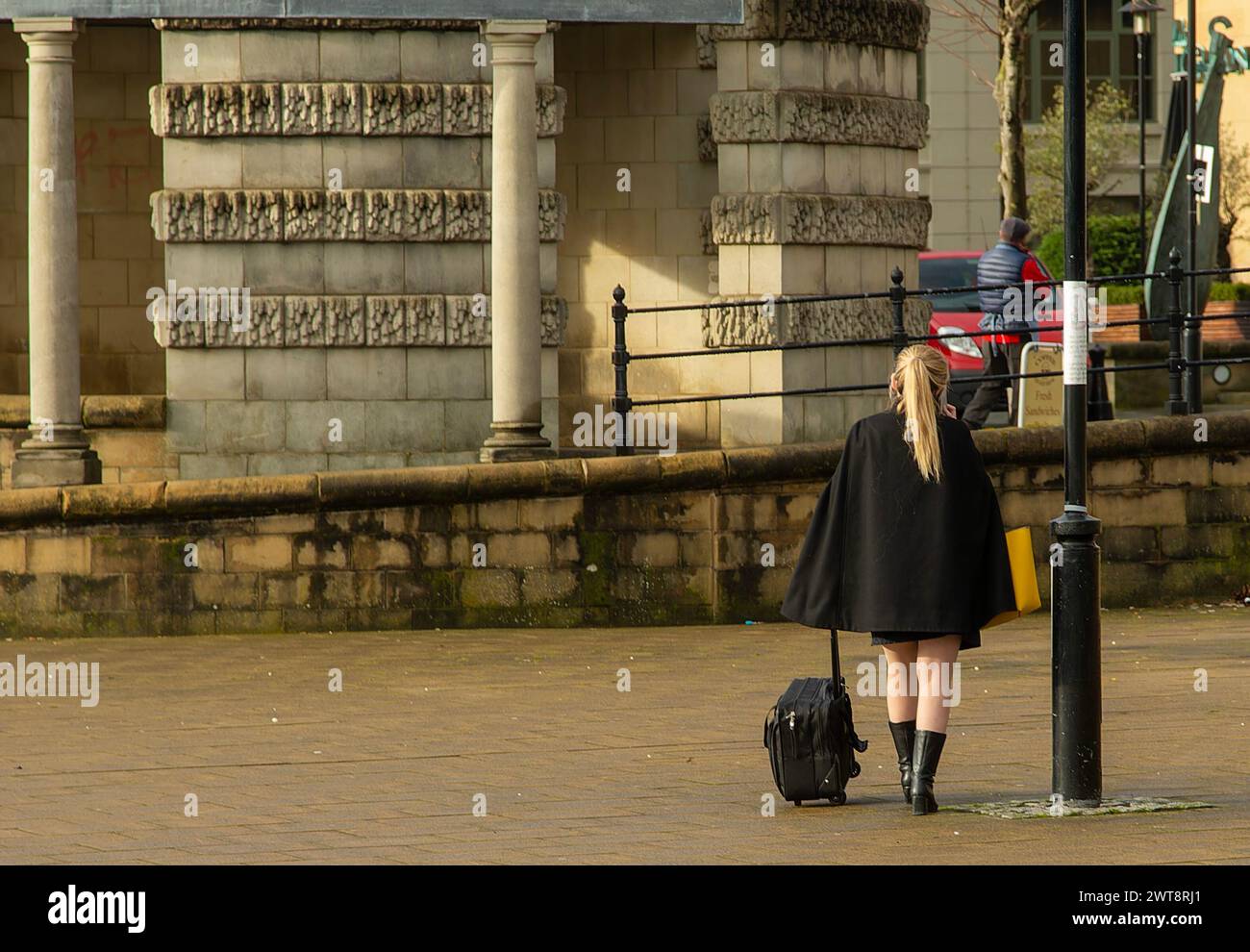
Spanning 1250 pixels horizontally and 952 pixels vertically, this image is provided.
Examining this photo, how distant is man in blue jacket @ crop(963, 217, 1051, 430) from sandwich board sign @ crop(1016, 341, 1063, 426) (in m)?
0.24

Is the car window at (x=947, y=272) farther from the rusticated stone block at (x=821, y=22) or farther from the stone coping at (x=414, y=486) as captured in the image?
the stone coping at (x=414, y=486)

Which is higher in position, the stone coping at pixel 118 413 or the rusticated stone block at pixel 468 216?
the rusticated stone block at pixel 468 216

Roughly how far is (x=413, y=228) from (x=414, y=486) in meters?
2.39

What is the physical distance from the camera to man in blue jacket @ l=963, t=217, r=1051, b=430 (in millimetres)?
17391

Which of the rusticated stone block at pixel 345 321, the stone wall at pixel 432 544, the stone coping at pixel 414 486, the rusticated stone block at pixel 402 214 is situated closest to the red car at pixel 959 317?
the stone coping at pixel 414 486

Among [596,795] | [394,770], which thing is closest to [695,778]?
[596,795]

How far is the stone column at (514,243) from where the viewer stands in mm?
16062

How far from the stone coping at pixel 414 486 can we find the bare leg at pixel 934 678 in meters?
6.50

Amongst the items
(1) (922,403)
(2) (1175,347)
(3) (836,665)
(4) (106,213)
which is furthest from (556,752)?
(4) (106,213)

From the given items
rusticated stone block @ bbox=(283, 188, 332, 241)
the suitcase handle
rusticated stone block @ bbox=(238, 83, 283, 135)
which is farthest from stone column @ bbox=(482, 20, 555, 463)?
the suitcase handle

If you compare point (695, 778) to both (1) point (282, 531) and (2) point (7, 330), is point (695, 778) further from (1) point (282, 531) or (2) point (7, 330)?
(2) point (7, 330)

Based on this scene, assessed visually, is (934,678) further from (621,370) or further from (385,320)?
(385,320)

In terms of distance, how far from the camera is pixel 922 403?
874 cm

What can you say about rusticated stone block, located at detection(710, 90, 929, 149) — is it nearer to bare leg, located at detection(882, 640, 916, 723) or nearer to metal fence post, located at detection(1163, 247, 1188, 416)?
metal fence post, located at detection(1163, 247, 1188, 416)
